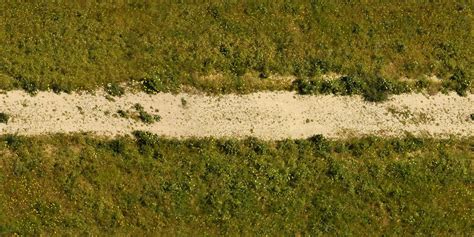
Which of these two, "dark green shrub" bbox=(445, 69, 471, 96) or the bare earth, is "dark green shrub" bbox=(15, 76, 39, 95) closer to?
the bare earth

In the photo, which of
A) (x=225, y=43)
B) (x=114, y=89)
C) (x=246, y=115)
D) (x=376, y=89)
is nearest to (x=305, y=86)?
(x=246, y=115)

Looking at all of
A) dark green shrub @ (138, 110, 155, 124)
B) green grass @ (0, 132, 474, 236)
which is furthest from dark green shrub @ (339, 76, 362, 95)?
dark green shrub @ (138, 110, 155, 124)

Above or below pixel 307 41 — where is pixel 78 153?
below

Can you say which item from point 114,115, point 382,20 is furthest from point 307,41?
point 114,115

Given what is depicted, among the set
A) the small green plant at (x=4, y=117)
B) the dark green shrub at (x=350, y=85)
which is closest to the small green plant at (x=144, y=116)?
the small green plant at (x=4, y=117)

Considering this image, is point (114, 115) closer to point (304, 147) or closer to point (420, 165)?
point (304, 147)

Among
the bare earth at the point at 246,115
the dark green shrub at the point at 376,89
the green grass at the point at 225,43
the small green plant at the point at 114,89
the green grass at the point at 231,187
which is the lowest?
the green grass at the point at 231,187

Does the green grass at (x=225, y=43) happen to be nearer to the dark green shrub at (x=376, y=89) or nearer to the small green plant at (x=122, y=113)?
the dark green shrub at (x=376, y=89)
